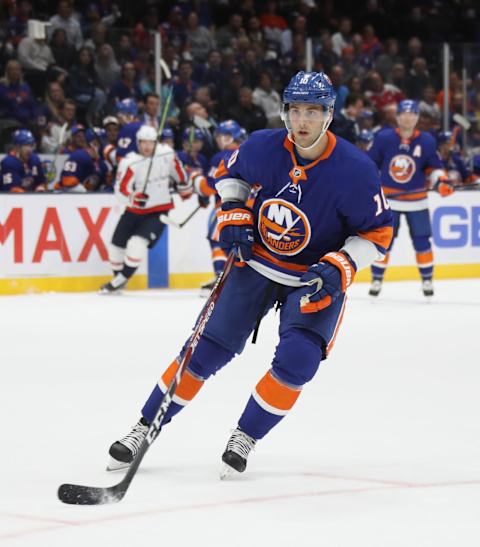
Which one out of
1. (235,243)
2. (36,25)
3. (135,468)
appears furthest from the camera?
(36,25)

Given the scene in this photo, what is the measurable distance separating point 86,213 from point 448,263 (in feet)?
10.1

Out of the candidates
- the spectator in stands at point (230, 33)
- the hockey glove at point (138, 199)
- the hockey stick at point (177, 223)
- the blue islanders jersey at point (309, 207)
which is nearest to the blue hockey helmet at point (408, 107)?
the hockey stick at point (177, 223)

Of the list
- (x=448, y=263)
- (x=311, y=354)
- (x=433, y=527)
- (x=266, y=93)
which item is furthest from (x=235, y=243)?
(x=266, y=93)

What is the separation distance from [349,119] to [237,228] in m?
8.16

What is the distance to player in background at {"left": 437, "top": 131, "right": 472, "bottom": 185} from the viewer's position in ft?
38.3

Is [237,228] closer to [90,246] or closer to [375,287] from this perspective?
[375,287]

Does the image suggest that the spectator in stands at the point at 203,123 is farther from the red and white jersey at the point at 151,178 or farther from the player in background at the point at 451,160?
the player in background at the point at 451,160

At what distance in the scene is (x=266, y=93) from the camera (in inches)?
460

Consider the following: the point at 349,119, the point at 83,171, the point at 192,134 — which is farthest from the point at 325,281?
the point at 349,119

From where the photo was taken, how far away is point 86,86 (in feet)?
34.2

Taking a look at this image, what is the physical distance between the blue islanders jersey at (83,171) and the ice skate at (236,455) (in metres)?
6.46

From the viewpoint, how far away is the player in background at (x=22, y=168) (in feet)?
31.1

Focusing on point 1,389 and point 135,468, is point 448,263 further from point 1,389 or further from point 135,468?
point 135,468

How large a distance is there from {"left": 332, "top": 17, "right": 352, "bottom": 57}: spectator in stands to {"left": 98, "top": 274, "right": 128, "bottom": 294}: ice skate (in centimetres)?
406
